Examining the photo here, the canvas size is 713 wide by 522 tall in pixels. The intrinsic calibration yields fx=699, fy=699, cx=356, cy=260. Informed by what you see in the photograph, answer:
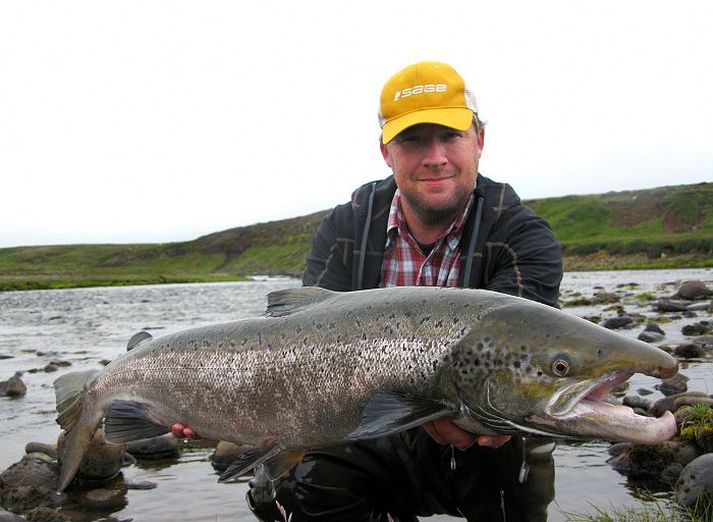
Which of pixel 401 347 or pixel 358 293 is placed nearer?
pixel 401 347

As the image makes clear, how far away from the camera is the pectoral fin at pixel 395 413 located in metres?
3.08

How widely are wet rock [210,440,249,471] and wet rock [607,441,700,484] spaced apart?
336 centimetres

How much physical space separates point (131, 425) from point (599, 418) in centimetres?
306

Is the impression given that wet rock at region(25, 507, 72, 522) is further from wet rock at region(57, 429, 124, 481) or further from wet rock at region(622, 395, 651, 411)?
wet rock at region(622, 395, 651, 411)

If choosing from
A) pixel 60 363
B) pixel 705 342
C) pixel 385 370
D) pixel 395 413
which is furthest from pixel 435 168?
pixel 60 363

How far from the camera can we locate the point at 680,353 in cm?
1085

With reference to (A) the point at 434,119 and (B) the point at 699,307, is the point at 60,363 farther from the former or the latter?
(B) the point at 699,307

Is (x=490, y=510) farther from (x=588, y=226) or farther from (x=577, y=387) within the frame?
(x=588, y=226)

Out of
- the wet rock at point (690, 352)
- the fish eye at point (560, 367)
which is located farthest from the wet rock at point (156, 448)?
the wet rock at point (690, 352)

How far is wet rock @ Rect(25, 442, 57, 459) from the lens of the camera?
6.91 metres

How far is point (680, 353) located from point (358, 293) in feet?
28.8

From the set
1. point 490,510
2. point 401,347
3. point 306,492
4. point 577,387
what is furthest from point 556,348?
point 306,492

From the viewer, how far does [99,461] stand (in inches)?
245

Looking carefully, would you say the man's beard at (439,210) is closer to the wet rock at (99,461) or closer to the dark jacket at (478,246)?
the dark jacket at (478,246)
